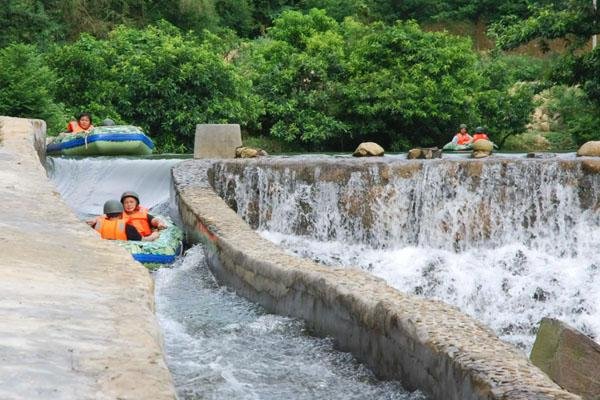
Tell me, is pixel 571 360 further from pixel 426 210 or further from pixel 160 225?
pixel 426 210

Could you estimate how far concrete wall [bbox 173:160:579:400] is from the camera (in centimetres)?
512

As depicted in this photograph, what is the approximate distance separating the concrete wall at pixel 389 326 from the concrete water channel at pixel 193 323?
0.01 m

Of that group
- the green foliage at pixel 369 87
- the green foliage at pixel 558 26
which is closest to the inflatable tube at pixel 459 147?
the green foliage at pixel 558 26

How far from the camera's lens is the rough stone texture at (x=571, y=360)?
21.1ft

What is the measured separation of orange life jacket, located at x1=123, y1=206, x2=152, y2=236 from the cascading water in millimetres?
2451

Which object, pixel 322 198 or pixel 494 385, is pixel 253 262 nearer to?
pixel 494 385


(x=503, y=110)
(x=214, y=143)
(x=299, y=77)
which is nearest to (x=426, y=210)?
(x=214, y=143)

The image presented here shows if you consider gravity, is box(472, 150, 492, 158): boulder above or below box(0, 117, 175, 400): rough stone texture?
below

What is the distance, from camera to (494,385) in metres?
4.91

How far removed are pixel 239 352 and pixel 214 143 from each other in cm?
1084

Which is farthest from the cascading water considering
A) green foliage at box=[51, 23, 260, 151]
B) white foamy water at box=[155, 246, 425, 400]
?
green foliage at box=[51, 23, 260, 151]

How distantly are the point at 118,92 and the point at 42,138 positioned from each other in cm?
804

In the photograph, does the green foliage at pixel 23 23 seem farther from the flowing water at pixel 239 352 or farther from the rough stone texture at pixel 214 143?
the flowing water at pixel 239 352

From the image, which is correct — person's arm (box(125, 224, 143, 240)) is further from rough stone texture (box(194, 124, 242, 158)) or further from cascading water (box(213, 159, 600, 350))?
rough stone texture (box(194, 124, 242, 158))
